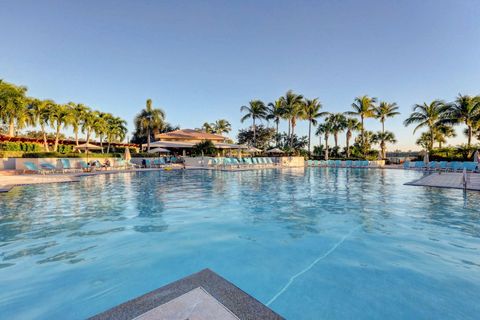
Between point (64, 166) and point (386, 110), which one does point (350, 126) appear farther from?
point (64, 166)

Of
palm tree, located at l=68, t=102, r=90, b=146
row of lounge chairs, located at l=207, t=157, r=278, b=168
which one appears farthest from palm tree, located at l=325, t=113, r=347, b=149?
palm tree, located at l=68, t=102, r=90, b=146

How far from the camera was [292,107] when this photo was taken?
35.1 meters

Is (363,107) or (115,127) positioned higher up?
(363,107)

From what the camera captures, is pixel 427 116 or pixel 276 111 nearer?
pixel 427 116

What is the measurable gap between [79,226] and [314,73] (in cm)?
2484

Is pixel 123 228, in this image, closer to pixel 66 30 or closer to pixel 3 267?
pixel 3 267

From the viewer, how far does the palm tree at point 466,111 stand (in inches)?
957

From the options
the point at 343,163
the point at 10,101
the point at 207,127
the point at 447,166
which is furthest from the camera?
the point at 207,127

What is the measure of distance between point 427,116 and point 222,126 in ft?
128

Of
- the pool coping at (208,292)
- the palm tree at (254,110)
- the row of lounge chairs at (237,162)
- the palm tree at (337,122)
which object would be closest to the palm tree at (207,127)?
the palm tree at (254,110)

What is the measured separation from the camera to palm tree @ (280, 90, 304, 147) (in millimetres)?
35219

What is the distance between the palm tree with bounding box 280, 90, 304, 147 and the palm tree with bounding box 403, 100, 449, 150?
14.9 metres

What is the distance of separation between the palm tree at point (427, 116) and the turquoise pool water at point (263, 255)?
2883cm

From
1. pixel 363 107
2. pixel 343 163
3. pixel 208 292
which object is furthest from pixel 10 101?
pixel 363 107
